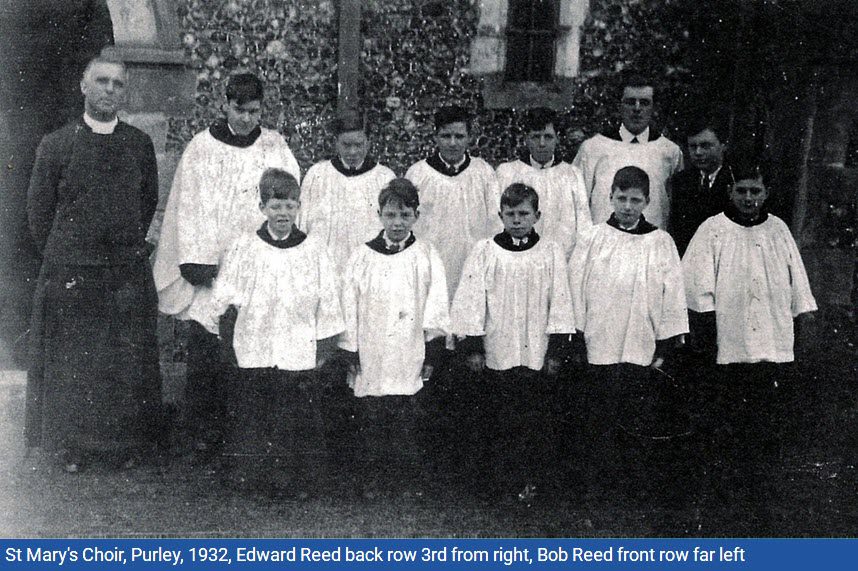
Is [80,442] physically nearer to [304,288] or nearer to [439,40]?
[304,288]

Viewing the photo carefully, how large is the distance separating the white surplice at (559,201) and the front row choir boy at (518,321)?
74cm

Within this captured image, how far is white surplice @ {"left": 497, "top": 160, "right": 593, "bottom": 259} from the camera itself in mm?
5578

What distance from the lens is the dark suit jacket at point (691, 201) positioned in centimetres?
532

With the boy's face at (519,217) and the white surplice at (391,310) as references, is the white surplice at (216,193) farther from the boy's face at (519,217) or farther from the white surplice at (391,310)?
the boy's face at (519,217)

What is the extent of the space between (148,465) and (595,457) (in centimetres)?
232

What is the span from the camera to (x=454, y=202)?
546cm

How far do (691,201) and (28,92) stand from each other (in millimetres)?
4004

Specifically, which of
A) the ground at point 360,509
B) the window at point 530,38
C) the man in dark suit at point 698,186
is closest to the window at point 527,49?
the window at point 530,38

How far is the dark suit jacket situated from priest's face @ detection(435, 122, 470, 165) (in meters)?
1.28

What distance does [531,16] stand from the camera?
618cm

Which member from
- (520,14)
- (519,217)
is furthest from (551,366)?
(520,14)

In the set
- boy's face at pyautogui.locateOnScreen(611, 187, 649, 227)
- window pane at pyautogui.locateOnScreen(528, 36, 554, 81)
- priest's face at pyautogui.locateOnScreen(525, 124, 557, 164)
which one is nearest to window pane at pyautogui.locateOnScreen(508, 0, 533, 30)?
window pane at pyautogui.locateOnScreen(528, 36, 554, 81)

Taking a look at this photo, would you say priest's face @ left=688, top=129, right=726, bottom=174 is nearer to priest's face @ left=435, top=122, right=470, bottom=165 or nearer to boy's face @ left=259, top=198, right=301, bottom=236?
priest's face @ left=435, top=122, right=470, bottom=165

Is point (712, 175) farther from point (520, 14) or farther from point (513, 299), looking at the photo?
point (520, 14)
